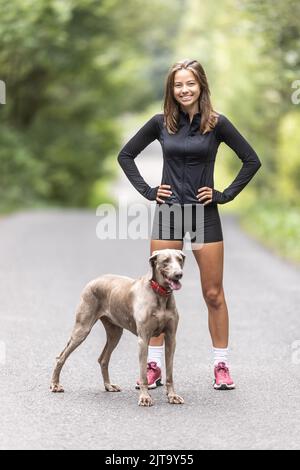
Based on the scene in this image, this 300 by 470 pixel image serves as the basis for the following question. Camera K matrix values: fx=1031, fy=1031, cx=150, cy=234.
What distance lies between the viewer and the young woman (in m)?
6.60

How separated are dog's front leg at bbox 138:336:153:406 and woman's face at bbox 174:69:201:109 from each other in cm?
153

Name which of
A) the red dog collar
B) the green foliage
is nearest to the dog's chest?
the red dog collar

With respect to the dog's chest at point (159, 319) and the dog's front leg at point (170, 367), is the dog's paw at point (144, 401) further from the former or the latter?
the dog's chest at point (159, 319)

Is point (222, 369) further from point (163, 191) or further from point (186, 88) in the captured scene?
point (186, 88)

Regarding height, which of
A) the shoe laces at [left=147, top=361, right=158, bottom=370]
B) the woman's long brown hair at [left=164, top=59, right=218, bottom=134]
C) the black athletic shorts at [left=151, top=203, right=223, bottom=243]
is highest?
the woman's long brown hair at [left=164, top=59, right=218, bottom=134]

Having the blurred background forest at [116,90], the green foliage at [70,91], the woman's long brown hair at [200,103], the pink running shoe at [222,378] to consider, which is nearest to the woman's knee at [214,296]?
the pink running shoe at [222,378]

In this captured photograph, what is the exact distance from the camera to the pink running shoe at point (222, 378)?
6758 mm

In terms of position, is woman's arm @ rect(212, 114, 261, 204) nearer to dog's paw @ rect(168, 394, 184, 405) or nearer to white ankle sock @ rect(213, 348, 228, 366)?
white ankle sock @ rect(213, 348, 228, 366)

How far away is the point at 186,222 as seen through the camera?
21.9ft

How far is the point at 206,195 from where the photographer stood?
21.6 feet

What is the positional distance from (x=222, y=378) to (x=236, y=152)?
58.5 inches

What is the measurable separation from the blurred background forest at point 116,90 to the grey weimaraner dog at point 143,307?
30.8 ft

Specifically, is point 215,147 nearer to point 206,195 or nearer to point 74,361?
point 206,195
